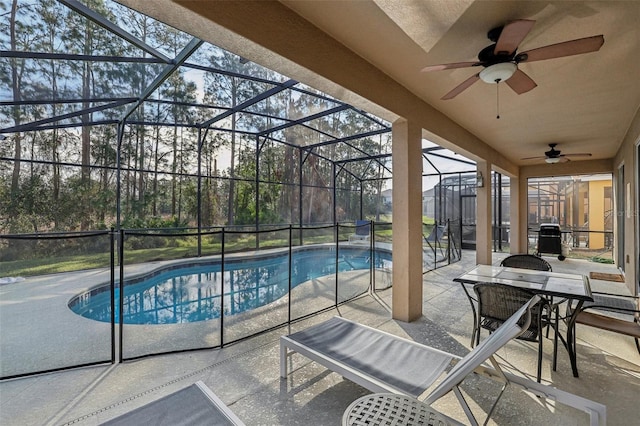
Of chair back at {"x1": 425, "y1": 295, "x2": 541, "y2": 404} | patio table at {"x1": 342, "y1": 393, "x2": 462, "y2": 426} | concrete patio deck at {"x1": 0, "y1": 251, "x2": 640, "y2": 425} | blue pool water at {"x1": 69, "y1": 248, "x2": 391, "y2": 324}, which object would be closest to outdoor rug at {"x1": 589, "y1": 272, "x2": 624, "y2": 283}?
concrete patio deck at {"x1": 0, "y1": 251, "x2": 640, "y2": 425}

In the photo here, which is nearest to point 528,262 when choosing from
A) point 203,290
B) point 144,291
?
point 203,290

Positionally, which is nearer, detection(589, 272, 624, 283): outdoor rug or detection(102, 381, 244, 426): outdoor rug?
detection(102, 381, 244, 426): outdoor rug

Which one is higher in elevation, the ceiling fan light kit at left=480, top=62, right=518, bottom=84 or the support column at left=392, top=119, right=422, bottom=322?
the ceiling fan light kit at left=480, top=62, right=518, bottom=84

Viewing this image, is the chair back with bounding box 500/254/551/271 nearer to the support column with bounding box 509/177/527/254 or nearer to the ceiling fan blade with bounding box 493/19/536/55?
the ceiling fan blade with bounding box 493/19/536/55

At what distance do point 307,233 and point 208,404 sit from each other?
33.4 ft

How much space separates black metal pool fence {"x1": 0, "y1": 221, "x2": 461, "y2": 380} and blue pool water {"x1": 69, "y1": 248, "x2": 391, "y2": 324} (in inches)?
1.2

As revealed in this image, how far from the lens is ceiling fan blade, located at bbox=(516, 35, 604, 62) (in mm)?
1938

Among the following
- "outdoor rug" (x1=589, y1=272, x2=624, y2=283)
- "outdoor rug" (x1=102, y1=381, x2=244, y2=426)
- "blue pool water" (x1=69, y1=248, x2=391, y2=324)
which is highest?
"outdoor rug" (x1=102, y1=381, x2=244, y2=426)

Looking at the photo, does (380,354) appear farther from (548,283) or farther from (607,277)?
(607,277)

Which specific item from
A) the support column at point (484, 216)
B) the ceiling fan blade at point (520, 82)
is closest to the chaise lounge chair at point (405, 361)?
the ceiling fan blade at point (520, 82)

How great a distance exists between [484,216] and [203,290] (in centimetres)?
652

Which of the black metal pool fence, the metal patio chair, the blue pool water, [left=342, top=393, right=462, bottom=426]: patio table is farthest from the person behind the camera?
the blue pool water

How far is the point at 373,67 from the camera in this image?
Result: 122 inches

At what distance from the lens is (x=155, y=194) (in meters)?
9.52
